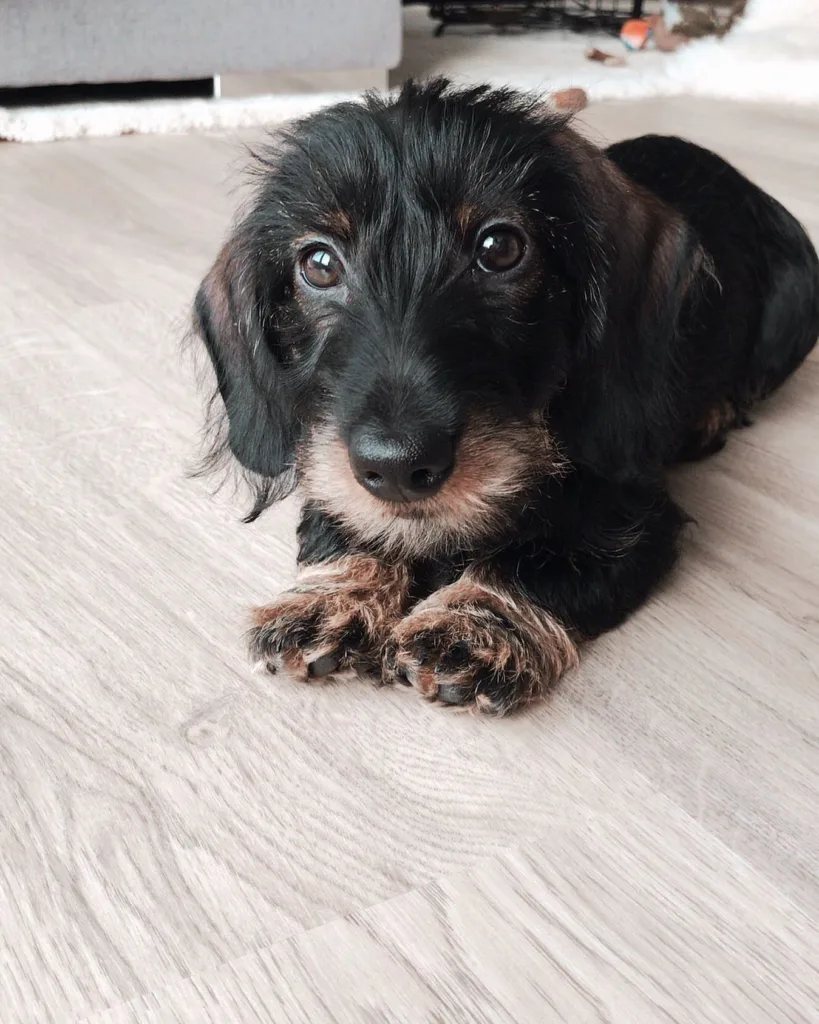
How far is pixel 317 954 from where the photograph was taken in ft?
4.11

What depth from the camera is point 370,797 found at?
1.49 m

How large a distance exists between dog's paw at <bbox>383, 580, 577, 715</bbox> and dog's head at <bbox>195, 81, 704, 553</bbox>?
112 mm

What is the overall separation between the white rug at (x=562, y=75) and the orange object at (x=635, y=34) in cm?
8

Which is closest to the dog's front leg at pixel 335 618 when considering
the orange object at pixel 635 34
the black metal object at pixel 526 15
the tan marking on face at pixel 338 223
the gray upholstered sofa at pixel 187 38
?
the tan marking on face at pixel 338 223

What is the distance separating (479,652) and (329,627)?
0.74 feet

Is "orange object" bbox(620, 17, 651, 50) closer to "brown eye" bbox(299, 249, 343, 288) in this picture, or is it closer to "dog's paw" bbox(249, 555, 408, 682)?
"brown eye" bbox(299, 249, 343, 288)

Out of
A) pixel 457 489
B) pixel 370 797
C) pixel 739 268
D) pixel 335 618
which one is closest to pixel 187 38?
pixel 739 268

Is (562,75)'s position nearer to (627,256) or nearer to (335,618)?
(627,256)

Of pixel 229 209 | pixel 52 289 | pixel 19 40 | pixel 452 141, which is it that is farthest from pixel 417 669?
pixel 19 40

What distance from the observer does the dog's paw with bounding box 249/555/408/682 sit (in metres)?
1.69

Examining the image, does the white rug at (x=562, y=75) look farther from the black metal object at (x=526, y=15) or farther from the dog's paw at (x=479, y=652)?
the dog's paw at (x=479, y=652)

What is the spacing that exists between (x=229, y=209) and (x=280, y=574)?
2293mm

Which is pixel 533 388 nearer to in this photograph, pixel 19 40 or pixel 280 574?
pixel 280 574

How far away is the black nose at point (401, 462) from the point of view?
1.45 meters
